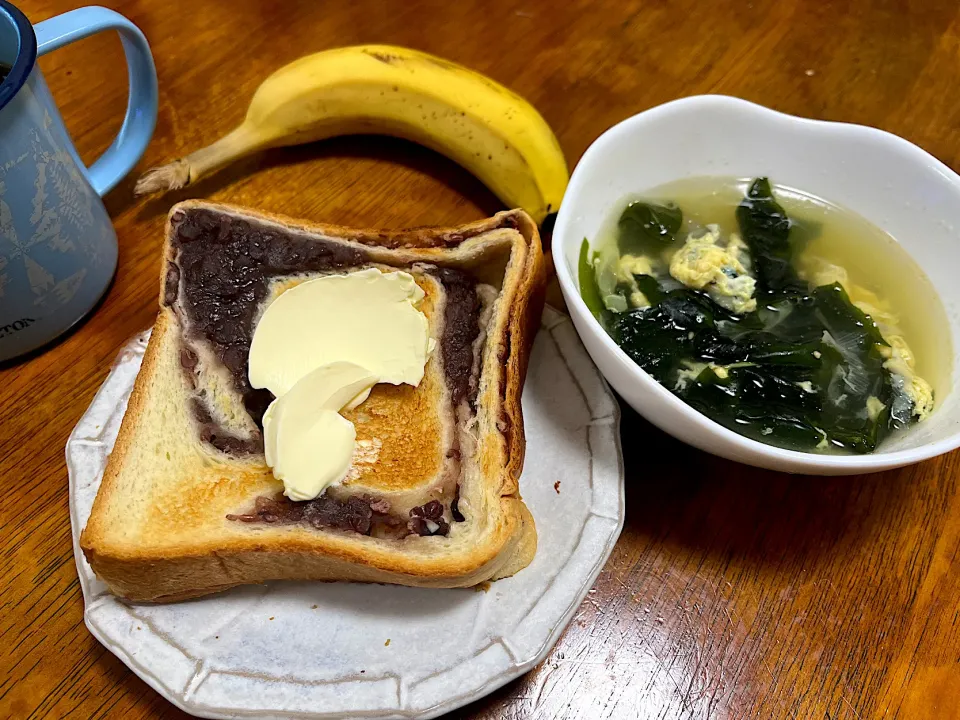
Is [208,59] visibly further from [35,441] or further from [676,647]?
[676,647]

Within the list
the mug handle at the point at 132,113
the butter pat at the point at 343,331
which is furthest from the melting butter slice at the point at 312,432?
the mug handle at the point at 132,113

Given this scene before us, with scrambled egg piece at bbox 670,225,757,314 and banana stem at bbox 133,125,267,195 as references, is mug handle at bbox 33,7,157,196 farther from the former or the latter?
scrambled egg piece at bbox 670,225,757,314

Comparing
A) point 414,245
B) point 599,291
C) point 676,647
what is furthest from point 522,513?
point 414,245

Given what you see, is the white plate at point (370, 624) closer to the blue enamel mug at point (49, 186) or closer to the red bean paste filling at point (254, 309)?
the red bean paste filling at point (254, 309)

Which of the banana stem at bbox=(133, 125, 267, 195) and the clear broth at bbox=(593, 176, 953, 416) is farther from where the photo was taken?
the banana stem at bbox=(133, 125, 267, 195)

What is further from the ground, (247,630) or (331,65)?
(331,65)

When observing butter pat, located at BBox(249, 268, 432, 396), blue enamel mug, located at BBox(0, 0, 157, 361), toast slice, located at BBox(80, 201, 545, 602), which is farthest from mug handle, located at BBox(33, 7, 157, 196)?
butter pat, located at BBox(249, 268, 432, 396)
